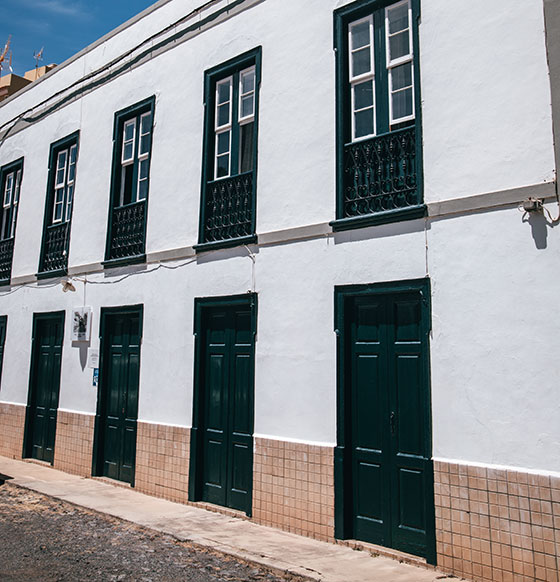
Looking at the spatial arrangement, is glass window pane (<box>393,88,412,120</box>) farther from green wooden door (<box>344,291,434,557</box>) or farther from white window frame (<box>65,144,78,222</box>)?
white window frame (<box>65,144,78,222</box>)

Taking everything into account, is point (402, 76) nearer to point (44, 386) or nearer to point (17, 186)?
point (44, 386)

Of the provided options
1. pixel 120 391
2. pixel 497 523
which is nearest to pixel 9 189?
pixel 120 391

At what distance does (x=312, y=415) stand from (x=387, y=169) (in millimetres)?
3042

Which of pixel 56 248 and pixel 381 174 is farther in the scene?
pixel 56 248

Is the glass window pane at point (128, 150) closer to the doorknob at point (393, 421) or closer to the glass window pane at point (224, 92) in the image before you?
the glass window pane at point (224, 92)

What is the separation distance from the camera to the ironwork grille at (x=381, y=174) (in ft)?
22.4

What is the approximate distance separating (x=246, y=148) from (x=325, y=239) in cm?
234

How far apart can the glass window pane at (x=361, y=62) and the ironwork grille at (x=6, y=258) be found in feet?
32.1

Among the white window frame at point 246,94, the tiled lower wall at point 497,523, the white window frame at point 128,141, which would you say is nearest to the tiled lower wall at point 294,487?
the tiled lower wall at point 497,523

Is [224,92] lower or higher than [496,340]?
higher

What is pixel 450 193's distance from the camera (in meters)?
6.38

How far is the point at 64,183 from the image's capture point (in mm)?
12781

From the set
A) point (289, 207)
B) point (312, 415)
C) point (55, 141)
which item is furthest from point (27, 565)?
point (55, 141)

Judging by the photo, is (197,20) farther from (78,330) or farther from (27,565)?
(27,565)
